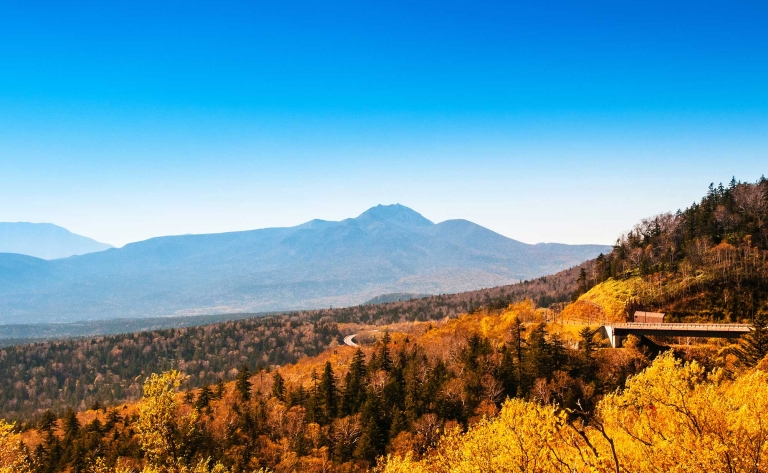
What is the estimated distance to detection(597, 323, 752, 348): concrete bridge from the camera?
85.9 meters

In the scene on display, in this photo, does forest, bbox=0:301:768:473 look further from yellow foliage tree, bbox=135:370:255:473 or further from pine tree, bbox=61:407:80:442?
yellow foliage tree, bbox=135:370:255:473

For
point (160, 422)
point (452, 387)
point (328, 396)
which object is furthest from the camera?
point (328, 396)

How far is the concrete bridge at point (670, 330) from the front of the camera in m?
85.9

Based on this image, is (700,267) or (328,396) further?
(700,267)

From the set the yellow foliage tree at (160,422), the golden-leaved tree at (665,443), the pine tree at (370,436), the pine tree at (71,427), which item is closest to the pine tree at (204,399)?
the pine tree at (71,427)

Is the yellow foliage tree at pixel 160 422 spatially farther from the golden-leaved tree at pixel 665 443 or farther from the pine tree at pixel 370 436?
the pine tree at pixel 370 436

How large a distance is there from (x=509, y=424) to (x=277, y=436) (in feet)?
234

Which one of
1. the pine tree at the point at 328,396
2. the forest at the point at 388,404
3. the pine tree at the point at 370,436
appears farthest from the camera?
the pine tree at the point at 328,396

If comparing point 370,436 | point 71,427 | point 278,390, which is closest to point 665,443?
point 370,436

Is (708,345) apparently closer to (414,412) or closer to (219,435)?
(414,412)

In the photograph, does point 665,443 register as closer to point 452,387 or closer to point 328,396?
point 452,387

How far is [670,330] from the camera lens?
90.2 meters

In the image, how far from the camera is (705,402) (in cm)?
2931

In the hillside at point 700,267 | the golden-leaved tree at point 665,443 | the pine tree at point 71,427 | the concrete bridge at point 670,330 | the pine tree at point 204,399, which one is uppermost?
the hillside at point 700,267
